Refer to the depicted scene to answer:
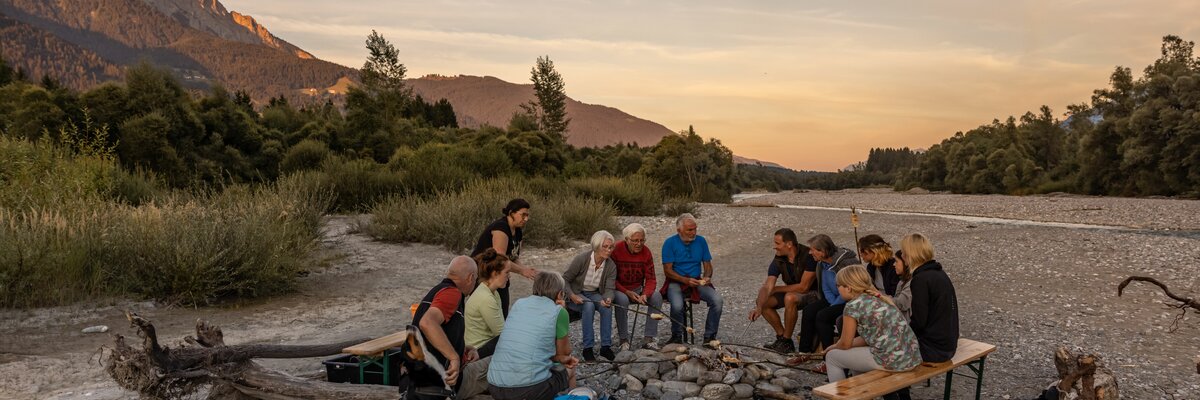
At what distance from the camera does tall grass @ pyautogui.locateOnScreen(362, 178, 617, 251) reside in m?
14.9

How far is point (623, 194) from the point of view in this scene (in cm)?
2458

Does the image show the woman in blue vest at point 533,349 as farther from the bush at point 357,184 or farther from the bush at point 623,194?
the bush at point 623,194

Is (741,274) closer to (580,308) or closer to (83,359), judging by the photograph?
(580,308)

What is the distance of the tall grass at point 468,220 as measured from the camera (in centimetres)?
1488

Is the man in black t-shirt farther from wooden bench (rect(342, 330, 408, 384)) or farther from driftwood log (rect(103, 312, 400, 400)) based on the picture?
driftwood log (rect(103, 312, 400, 400))

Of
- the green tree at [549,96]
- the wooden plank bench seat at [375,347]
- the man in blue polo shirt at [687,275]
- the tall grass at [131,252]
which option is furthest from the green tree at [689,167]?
the wooden plank bench seat at [375,347]

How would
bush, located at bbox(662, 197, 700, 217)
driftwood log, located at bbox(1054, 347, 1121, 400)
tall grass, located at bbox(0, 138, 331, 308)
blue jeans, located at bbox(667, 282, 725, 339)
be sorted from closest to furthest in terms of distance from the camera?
driftwood log, located at bbox(1054, 347, 1121, 400), blue jeans, located at bbox(667, 282, 725, 339), tall grass, located at bbox(0, 138, 331, 308), bush, located at bbox(662, 197, 700, 217)

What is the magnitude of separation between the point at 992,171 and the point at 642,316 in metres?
59.7

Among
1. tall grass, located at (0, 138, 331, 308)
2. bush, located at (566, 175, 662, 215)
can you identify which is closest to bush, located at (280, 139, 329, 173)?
bush, located at (566, 175, 662, 215)

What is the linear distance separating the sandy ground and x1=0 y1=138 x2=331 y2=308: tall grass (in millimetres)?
301

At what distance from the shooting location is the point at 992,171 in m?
57.9

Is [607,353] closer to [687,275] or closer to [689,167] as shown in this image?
[687,275]

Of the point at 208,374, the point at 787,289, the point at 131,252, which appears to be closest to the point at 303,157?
the point at 131,252

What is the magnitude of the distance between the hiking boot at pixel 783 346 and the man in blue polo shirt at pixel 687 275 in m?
0.62
